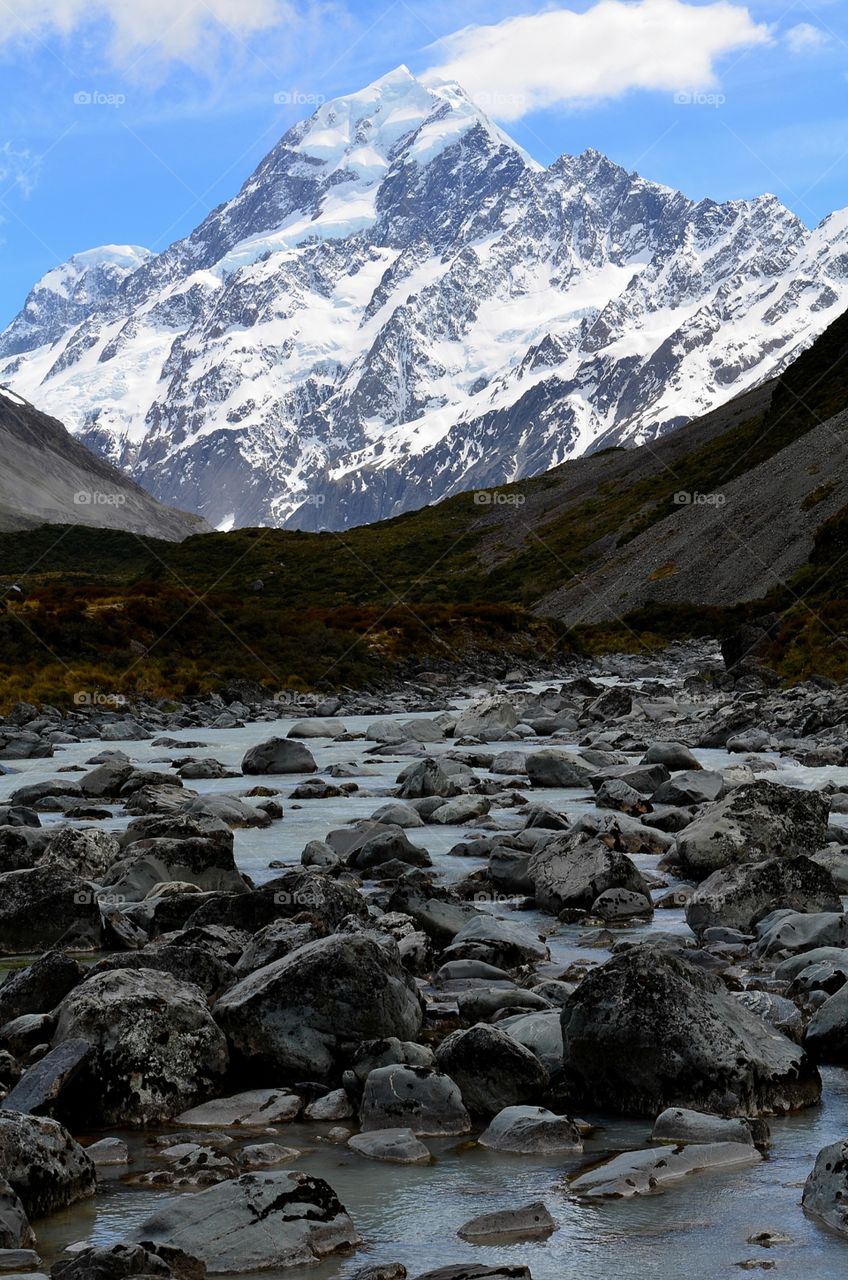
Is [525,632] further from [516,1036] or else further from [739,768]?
[516,1036]

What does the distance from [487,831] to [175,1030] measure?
1035 centimetres

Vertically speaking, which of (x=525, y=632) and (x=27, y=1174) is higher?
(x=525, y=632)

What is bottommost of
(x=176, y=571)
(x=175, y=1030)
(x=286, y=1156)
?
(x=286, y=1156)

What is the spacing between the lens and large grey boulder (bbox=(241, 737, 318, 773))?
26312 millimetres

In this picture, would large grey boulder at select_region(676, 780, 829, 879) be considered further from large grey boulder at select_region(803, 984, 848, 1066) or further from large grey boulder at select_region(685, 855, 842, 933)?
large grey boulder at select_region(803, 984, 848, 1066)

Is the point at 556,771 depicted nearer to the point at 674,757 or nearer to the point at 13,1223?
the point at 674,757

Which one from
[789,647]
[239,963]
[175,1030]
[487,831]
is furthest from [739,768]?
[789,647]

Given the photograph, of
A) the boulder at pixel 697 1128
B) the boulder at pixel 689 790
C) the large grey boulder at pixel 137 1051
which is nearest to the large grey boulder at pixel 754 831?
the boulder at pixel 689 790

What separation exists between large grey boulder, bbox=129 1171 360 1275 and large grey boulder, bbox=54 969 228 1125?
1.72 meters

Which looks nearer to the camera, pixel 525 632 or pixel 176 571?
pixel 525 632

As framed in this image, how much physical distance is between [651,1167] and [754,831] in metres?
8.02

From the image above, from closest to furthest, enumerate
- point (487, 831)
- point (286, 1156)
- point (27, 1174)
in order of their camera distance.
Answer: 1. point (27, 1174)
2. point (286, 1156)
3. point (487, 831)

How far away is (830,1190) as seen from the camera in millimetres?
5824

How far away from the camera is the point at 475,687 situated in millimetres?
58406
